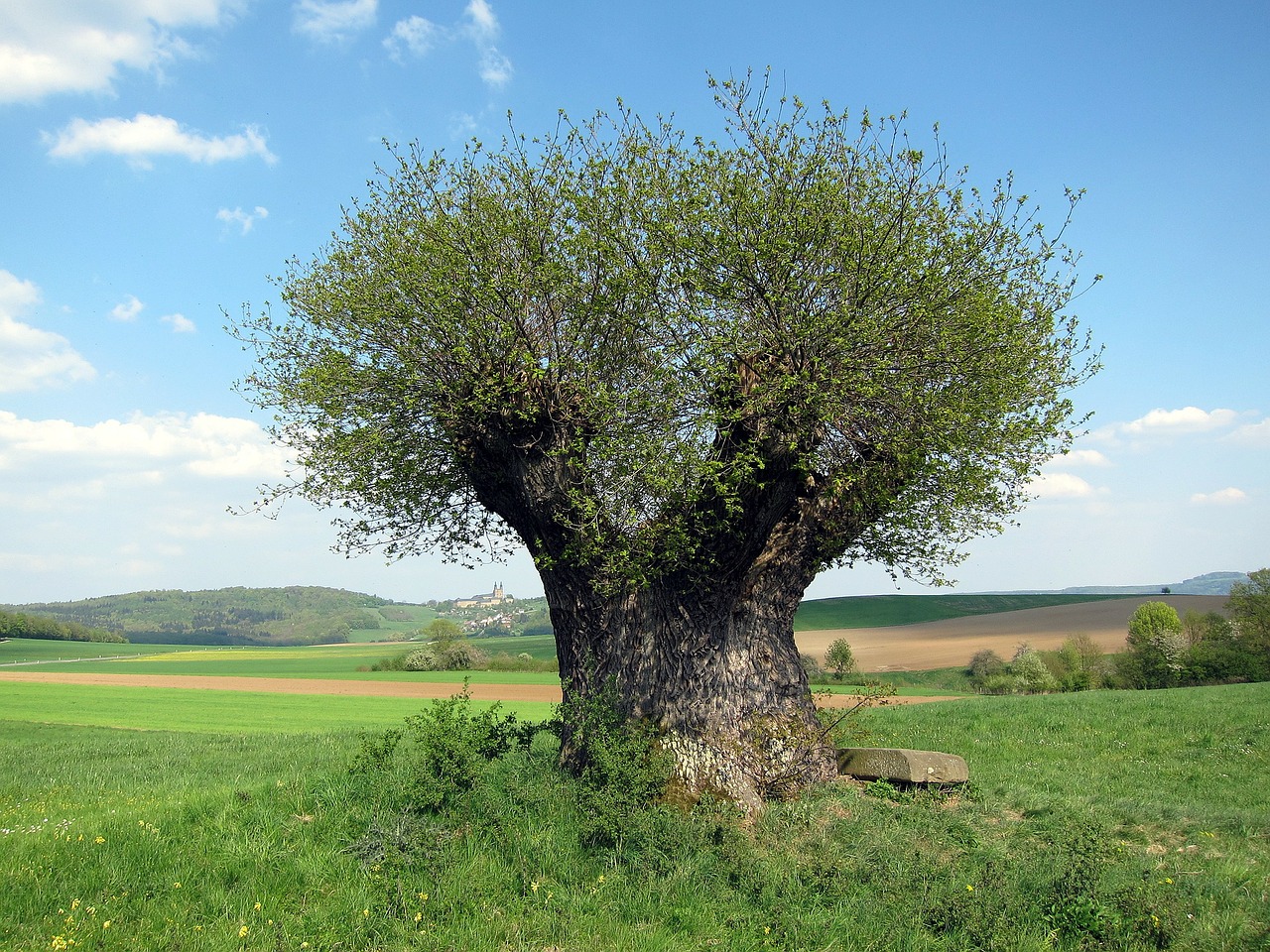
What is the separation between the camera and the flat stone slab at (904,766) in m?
14.1

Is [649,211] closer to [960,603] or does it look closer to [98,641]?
[960,603]

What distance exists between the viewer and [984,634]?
252 ft

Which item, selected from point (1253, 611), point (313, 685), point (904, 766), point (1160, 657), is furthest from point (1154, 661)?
point (313, 685)

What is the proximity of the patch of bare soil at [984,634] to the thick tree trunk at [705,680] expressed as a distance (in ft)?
169

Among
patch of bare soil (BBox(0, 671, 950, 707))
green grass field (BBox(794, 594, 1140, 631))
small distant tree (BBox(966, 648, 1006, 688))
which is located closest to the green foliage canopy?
patch of bare soil (BBox(0, 671, 950, 707))

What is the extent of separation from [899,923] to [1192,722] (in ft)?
61.0

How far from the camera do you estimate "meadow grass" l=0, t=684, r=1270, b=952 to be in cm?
870

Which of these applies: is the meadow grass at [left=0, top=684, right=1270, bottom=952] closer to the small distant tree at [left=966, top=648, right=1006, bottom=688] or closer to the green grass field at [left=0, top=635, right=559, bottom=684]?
the green grass field at [left=0, top=635, right=559, bottom=684]

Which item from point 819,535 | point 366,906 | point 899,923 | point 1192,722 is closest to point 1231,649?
point 1192,722

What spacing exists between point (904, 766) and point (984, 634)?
228ft

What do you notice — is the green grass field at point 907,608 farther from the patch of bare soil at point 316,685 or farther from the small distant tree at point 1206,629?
the patch of bare soil at point 316,685

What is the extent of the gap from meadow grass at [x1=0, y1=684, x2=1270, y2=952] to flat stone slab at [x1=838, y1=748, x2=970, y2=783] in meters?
0.36

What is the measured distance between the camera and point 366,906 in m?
8.96

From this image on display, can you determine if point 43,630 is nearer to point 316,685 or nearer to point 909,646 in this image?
point 316,685
